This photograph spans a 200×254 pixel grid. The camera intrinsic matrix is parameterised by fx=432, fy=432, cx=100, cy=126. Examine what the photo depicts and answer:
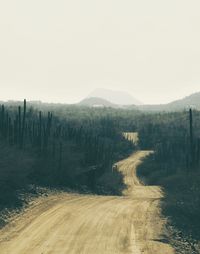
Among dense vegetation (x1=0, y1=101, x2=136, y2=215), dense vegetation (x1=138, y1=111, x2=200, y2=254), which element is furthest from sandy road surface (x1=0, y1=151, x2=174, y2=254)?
dense vegetation (x1=0, y1=101, x2=136, y2=215)

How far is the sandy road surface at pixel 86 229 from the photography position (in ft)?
55.2

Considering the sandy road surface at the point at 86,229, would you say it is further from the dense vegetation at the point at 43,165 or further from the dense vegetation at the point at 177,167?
the dense vegetation at the point at 43,165

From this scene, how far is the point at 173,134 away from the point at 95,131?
23.3 m

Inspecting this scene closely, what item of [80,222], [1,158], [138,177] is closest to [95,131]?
[138,177]

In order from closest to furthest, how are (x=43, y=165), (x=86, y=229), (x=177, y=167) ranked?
(x=86, y=229) → (x=43, y=165) → (x=177, y=167)

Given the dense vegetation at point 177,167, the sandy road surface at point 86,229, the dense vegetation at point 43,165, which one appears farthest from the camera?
the dense vegetation at point 43,165

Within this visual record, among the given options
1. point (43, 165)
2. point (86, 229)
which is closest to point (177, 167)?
point (43, 165)

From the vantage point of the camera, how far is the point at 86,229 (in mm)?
20266

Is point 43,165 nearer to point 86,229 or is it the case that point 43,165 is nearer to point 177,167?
point 86,229

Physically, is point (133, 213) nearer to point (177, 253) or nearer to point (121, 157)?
point (177, 253)

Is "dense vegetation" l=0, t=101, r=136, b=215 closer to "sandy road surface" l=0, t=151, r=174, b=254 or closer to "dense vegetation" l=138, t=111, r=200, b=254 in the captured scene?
"sandy road surface" l=0, t=151, r=174, b=254

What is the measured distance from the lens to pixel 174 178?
5816 cm

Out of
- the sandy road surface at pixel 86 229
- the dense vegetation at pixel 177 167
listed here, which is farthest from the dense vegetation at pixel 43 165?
the dense vegetation at pixel 177 167

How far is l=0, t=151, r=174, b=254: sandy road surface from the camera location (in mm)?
16828
